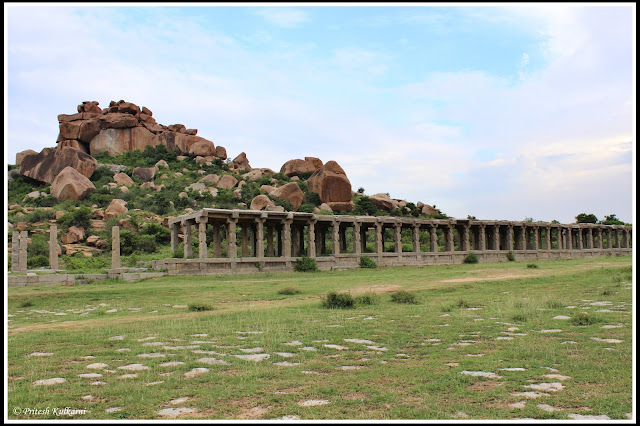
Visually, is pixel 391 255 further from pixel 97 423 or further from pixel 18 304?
pixel 97 423

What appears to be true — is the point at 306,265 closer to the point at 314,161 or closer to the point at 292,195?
the point at 292,195

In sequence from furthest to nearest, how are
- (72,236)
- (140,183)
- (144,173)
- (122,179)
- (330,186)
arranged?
(144,173) → (140,183) → (122,179) → (330,186) → (72,236)

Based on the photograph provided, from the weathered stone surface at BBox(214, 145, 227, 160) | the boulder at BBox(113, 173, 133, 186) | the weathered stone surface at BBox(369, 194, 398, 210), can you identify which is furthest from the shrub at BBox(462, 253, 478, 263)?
the weathered stone surface at BBox(214, 145, 227, 160)

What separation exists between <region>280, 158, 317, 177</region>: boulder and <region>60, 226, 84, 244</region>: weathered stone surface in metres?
34.7

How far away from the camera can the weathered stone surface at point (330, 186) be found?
61.0 m

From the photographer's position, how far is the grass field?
5023 mm

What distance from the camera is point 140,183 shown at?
217 feet

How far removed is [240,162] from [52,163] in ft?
81.4

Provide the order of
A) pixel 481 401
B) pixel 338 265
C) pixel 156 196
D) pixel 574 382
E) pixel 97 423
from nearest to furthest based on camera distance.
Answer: pixel 97 423, pixel 481 401, pixel 574 382, pixel 338 265, pixel 156 196

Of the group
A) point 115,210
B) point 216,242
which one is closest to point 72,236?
point 115,210

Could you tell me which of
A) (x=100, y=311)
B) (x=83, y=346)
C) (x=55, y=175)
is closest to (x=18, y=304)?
(x=100, y=311)

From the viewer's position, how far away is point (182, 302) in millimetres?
16109

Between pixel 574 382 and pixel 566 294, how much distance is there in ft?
33.5

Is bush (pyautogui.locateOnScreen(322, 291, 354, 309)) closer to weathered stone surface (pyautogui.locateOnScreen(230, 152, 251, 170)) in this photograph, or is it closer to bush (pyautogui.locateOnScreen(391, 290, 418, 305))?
bush (pyautogui.locateOnScreen(391, 290, 418, 305))
